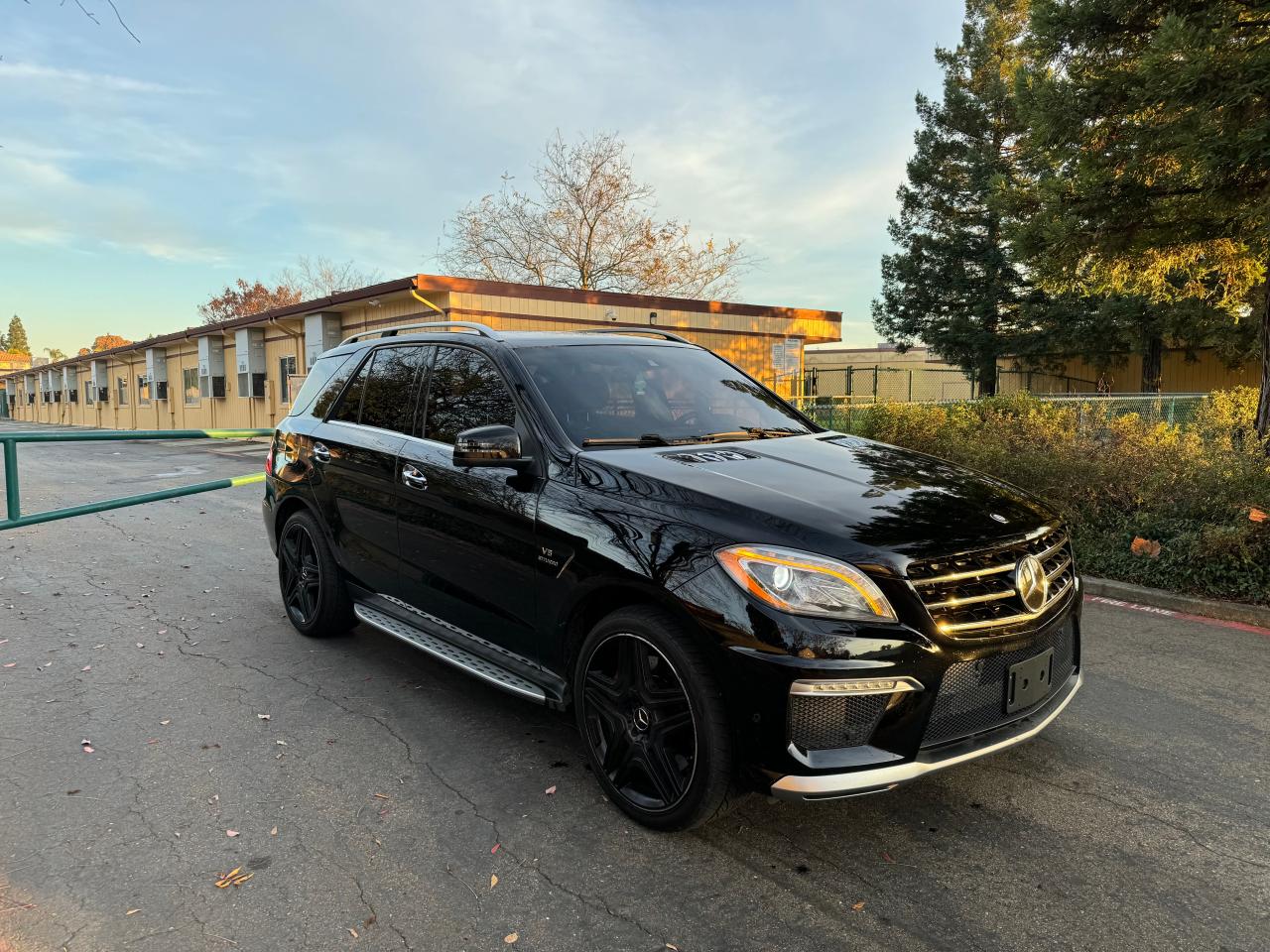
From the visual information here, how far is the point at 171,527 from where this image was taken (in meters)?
9.40

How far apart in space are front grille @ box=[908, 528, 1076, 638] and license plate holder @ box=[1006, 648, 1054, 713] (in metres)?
0.14

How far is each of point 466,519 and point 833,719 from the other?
73.2 inches

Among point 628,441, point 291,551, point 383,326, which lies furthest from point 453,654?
point 383,326

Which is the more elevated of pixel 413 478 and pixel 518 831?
pixel 413 478

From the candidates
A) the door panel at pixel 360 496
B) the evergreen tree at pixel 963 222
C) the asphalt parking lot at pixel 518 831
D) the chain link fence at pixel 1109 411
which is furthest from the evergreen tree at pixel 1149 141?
the evergreen tree at pixel 963 222

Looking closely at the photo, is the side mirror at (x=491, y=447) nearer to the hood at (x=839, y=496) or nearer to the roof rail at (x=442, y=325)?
the hood at (x=839, y=496)

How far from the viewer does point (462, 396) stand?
3936mm

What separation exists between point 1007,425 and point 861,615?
294 inches

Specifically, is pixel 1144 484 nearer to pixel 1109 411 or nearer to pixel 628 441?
pixel 1109 411

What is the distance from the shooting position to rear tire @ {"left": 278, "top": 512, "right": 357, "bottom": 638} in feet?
15.7

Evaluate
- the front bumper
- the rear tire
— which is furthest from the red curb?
the rear tire

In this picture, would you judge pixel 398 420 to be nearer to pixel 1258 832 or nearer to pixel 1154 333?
pixel 1258 832

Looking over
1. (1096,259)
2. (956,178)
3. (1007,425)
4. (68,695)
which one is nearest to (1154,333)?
(956,178)

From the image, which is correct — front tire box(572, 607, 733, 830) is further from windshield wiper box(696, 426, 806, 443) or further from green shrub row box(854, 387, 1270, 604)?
green shrub row box(854, 387, 1270, 604)
